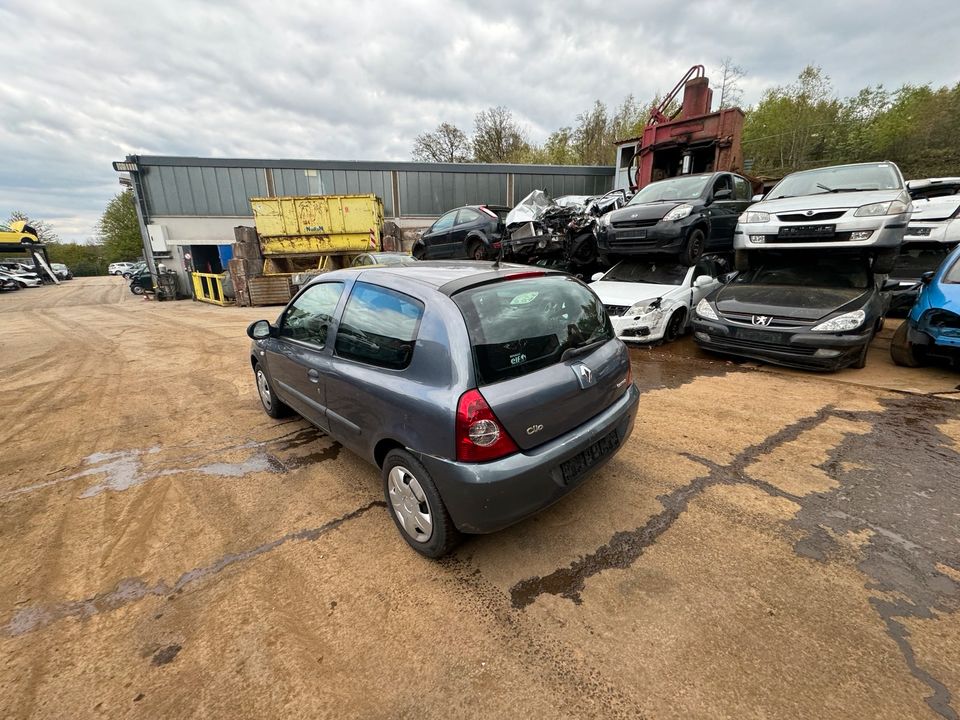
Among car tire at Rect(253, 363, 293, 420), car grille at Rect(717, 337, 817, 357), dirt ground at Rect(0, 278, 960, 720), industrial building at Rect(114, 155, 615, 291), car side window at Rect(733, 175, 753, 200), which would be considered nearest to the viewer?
dirt ground at Rect(0, 278, 960, 720)

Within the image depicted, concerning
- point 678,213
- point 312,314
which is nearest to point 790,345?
point 678,213

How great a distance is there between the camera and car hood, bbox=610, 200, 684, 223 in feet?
20.6

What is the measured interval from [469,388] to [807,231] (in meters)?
5.70

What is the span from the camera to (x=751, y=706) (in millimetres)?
1459

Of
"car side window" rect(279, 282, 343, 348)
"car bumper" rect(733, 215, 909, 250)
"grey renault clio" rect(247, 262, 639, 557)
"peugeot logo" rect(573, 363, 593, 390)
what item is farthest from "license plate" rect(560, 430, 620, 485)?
"car bumper" rect(733, 215, 909, 250)

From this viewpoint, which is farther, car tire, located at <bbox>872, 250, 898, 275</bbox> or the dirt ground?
car tire, located at <bbox>872, 250, 898, 275</bbox>

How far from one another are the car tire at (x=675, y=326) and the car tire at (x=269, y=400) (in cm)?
526

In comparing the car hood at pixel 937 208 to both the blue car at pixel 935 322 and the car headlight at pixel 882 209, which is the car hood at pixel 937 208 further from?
the blue car at pixel 935 322

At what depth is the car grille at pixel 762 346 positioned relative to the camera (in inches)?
186

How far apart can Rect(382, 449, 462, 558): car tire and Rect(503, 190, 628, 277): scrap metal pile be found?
6374 millimetres

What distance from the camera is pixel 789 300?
16.6 ft

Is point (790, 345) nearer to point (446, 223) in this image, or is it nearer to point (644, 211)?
point (644, 211)

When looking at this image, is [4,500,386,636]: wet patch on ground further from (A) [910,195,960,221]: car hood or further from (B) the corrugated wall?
(B) the corrugated wall

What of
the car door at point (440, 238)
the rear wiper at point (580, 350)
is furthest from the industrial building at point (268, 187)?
the rear wiper at point (580, 350)
